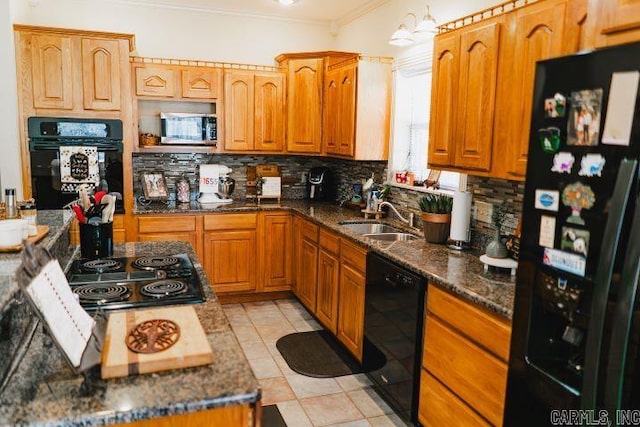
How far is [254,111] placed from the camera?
4.75 metres

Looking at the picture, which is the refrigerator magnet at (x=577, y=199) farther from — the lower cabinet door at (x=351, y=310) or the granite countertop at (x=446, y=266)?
the lower cabinet door at (x=351, y=310)

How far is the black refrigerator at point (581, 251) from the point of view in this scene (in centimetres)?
135

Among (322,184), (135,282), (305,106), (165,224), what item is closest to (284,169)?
(322,184)

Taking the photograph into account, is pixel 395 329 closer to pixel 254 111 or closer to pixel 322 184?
pixel 322 184

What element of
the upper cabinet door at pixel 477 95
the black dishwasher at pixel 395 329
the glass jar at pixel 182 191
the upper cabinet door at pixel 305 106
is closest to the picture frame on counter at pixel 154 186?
the glass jar at pixel 182 191

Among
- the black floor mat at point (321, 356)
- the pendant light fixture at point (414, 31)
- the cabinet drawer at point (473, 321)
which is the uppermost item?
the pendant light fixture at point (414, 31)

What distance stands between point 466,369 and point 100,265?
1762 millimetres

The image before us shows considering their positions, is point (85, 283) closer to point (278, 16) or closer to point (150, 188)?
point (150, 188)

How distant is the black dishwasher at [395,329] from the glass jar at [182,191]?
238 cm

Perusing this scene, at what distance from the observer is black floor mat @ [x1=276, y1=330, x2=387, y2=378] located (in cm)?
312

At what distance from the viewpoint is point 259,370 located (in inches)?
132

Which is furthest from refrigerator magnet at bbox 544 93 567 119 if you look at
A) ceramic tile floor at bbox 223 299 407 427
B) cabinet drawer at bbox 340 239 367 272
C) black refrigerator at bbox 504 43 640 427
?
ceramic tile floor at bbox 223 299 407 427

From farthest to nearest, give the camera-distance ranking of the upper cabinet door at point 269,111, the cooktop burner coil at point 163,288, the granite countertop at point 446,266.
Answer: the upper cabinet door at point 269,111 < the granite countertop at point 446,266 < the cooktop burner coil at point 163,288

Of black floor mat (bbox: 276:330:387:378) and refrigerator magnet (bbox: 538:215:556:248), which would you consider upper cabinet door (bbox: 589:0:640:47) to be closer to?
refrigerator magnet (bbox: 538:215:556:248)
